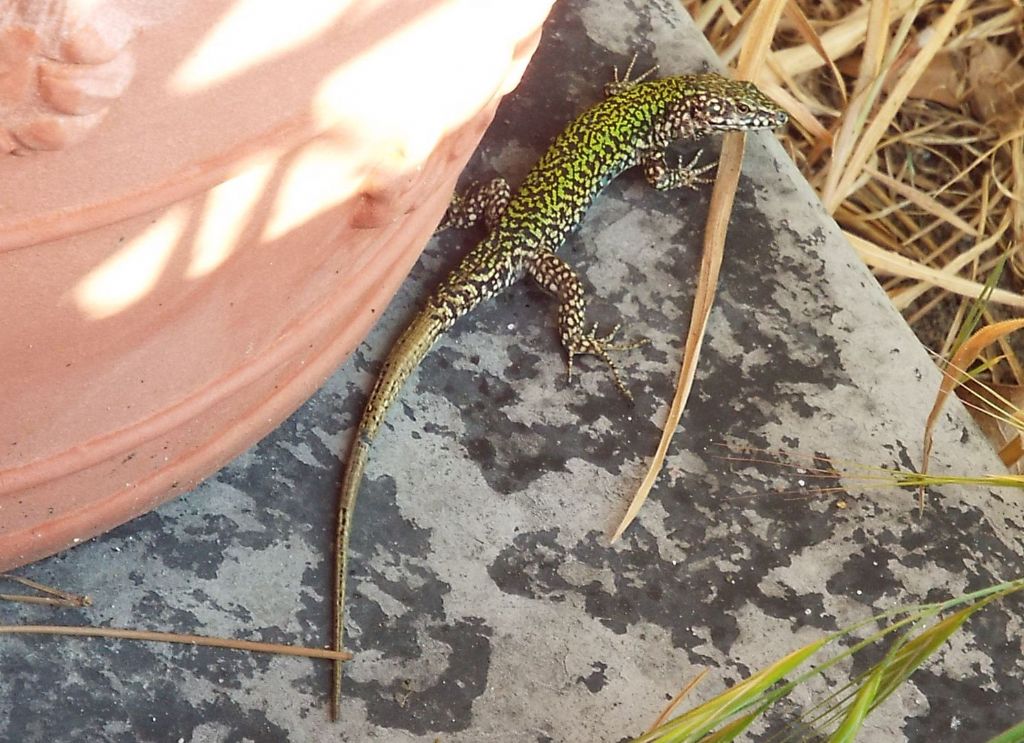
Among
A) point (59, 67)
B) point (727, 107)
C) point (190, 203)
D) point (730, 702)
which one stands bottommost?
point (727, 107)

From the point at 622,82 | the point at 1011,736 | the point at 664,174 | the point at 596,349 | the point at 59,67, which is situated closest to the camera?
the point at 59,67

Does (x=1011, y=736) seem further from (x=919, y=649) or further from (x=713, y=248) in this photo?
(x=713, y=248)

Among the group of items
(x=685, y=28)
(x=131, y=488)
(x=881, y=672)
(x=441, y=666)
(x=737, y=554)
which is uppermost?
(x=881, y=672)

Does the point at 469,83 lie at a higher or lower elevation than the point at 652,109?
higher

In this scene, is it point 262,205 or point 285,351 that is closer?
point 262,205

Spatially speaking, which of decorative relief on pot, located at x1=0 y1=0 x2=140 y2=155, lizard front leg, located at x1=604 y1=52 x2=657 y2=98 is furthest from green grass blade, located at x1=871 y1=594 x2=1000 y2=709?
lizard front leg, located at x1=604 y1=52 x2=657 y2=98

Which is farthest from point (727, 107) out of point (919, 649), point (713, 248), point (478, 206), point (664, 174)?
point (919, 649)

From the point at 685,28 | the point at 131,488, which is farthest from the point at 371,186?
the point at 685,28

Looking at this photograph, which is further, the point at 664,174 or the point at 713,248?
the point at 664,174

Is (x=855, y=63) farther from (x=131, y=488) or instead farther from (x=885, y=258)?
(x=131, y=488)
